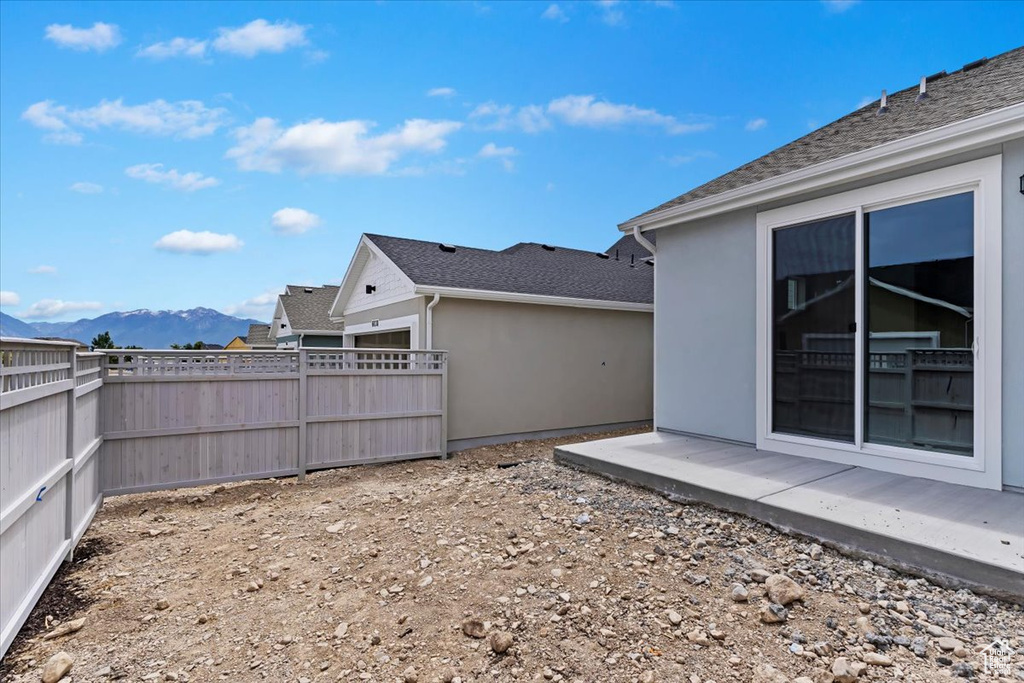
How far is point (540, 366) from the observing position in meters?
8.70

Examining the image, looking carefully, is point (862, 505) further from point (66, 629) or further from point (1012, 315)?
point (66, 629)

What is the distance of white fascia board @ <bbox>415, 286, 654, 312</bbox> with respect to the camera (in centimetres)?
755

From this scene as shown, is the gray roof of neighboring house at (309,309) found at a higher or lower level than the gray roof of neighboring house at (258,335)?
higher

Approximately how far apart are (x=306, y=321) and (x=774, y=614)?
18.3 meters

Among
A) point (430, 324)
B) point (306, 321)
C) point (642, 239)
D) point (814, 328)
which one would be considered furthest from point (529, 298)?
point (306, 321)

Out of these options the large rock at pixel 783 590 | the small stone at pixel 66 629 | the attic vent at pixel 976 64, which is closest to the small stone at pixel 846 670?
the large rock at pixel 783 590

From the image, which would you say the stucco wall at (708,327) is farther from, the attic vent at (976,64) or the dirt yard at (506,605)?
the attic vent at (976,64)

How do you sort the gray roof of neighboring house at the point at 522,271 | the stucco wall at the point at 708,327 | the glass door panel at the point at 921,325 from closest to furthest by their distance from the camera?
the glass door panel at the point at 921,325 → the stucco wall at the point at 708,327 → the gray roof of neighboring house at the point at 522,271

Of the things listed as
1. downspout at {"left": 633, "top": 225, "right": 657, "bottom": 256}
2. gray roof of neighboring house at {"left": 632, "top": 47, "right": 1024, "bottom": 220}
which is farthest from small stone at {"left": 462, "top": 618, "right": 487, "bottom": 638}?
downspout at {"left": 633, "top": 225, "right": 657, "bottom": 256}

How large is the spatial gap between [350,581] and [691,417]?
4.34 meters

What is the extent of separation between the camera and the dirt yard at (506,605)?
7.13ft

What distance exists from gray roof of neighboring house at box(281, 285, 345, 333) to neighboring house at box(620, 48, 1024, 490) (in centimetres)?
1398

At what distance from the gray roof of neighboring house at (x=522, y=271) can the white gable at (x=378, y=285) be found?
0.27 metres

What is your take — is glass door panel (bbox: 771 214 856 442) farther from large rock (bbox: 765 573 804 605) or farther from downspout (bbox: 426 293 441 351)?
downspout (bbox: 426 293 441 351)
